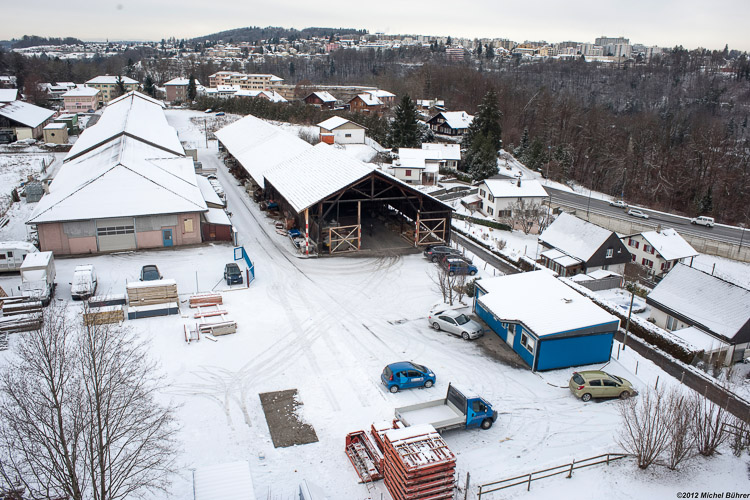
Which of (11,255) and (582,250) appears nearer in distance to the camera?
(11,255)

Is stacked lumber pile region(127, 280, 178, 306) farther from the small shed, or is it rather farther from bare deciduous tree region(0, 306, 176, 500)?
the small shed

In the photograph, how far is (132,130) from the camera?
4912 cm

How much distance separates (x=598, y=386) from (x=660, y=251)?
2672 centimetres

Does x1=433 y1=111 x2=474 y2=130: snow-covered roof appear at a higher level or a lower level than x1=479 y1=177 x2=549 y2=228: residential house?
higher

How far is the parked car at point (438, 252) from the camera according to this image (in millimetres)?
32656

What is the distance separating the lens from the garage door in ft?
102

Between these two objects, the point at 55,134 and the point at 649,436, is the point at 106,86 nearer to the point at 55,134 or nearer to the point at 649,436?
the point at 55,134

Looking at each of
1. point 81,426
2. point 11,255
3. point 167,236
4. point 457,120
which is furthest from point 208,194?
point 457,120

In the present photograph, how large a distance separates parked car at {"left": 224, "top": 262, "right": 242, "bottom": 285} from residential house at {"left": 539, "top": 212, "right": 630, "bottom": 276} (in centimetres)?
2256

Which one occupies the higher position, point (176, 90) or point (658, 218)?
point (176, 90)

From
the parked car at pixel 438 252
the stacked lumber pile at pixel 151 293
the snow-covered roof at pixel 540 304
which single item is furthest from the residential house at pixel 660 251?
the stacked lumber pile at pixel 151 293

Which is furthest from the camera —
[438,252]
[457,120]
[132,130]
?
[457,120]

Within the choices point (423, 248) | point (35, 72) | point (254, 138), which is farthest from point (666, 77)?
point (35, 72)

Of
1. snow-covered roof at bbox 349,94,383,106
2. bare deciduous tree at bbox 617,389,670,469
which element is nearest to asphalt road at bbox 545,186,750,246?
bare deciduous tree at bbox 617,389,670,469
